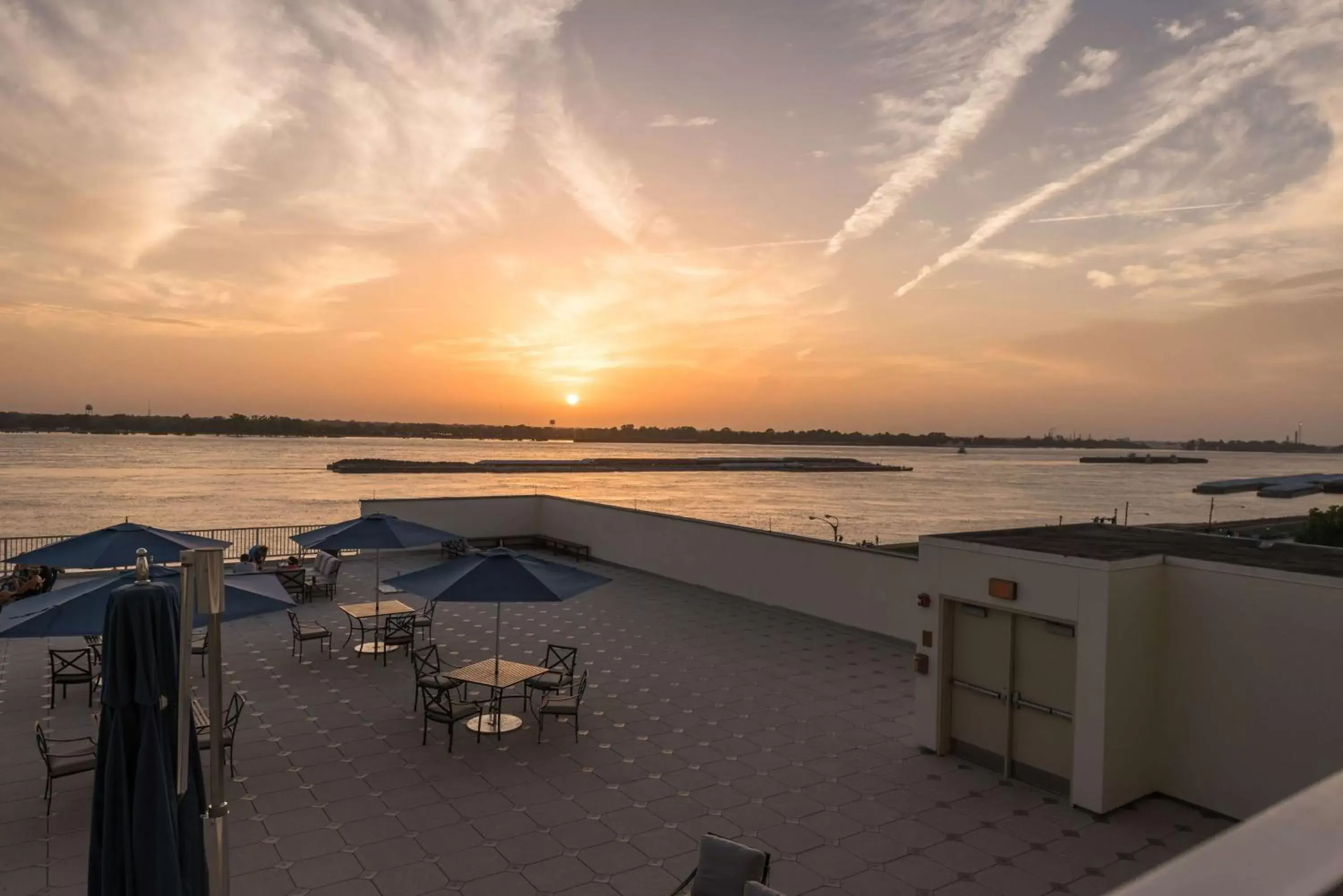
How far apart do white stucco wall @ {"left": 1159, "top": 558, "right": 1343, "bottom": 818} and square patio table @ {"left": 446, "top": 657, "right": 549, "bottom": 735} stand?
6.59 m

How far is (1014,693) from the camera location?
8.07 metres

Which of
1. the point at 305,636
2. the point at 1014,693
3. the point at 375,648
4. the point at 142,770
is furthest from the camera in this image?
the point at 375,648

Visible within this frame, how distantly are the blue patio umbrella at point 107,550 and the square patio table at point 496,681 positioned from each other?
394 centimetres

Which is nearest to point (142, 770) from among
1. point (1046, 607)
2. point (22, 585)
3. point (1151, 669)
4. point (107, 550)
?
point (1046, 607)

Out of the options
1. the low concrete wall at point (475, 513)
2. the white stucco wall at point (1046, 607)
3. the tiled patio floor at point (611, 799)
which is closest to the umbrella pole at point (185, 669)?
the tiled patio floor at point (611, 799)

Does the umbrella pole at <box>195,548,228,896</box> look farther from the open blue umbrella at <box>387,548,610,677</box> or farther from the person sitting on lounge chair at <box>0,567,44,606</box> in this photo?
the person sitting on lounge chair at <box>0,567,44,606</box>

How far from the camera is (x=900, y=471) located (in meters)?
152

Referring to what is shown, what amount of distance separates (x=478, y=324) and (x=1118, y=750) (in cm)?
2938

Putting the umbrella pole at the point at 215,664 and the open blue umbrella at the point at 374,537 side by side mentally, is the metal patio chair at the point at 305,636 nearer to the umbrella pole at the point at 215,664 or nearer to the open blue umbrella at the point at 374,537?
the open blue umbrella at the point at 374,537

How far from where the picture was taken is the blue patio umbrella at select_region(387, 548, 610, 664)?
885 cm

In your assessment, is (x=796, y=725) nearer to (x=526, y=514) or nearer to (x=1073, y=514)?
(x=526, y=514)

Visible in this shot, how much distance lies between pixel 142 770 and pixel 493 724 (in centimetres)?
477

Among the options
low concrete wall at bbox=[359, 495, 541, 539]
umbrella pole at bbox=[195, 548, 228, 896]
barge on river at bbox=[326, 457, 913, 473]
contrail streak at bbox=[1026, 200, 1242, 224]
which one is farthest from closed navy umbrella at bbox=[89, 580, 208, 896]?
barge on river at bbox=[326, 457, 913, 473]

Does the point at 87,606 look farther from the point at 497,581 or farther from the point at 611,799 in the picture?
the point at 611,799
